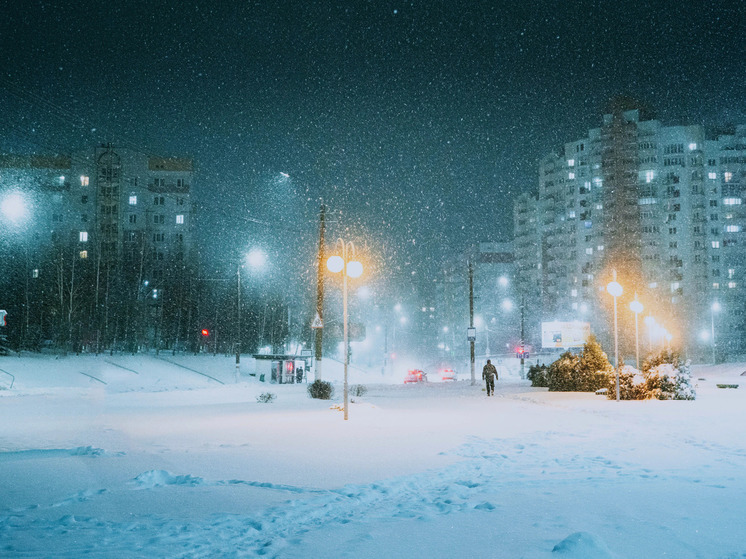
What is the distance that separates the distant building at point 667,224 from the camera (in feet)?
303

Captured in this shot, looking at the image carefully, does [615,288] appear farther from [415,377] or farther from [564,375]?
[415,377]

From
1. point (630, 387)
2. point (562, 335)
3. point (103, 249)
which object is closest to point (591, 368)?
point (630, 387)

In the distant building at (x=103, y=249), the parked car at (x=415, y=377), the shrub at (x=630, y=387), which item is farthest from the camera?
the parked car at (x=415, y=377)

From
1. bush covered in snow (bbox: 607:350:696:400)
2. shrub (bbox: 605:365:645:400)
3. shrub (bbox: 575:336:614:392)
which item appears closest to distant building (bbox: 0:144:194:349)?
shrub (bbox: 575:336:614:392)

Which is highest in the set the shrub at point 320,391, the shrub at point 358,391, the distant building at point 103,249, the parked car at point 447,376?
the distant building at point 103,249

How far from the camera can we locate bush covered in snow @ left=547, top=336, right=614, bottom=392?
3145cm

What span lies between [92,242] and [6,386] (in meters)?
34.6

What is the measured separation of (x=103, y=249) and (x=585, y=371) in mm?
53572

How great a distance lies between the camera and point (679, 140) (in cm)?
9831

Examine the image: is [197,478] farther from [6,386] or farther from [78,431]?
[6,386]

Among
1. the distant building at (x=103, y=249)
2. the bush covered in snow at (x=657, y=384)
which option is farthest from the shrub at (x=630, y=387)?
the distant building at (x=103, y=249)

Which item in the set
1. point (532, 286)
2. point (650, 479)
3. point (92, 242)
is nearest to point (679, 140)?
point (532, 286)

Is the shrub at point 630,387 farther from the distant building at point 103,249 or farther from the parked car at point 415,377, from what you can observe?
the distant building at point 103,249

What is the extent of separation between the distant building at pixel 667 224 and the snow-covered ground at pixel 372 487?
266 ft
